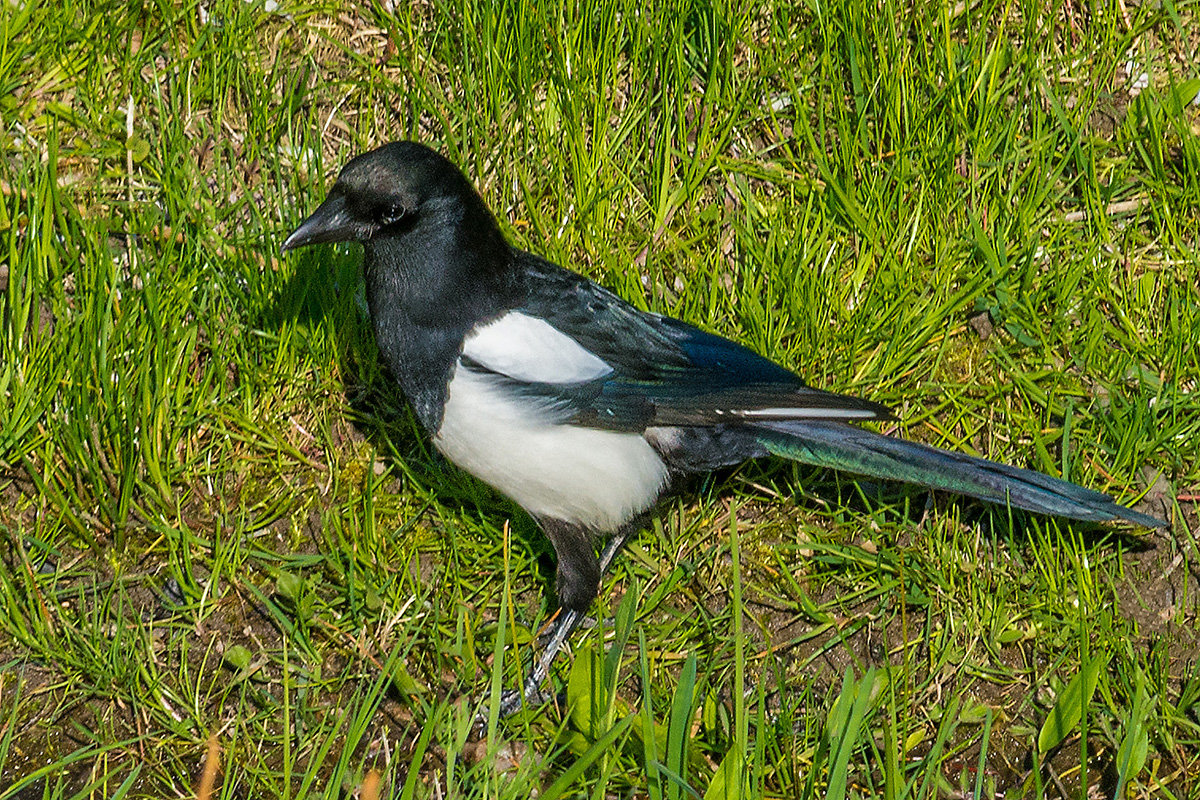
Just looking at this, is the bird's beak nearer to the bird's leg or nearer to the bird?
the bird

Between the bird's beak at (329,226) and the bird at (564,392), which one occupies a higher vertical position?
the bird's beak at (329,226)

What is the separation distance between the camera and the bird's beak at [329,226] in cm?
264

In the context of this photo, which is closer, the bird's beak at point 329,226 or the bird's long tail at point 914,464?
the bird's beak at point 329,226

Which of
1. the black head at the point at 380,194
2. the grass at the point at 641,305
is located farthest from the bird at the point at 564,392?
the grass at the point at 641,305

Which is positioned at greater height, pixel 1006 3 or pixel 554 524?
pixel 1006 3

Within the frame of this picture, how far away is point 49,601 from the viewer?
276cm

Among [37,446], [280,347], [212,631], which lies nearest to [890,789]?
[212,631]

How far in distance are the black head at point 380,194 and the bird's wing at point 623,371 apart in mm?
280

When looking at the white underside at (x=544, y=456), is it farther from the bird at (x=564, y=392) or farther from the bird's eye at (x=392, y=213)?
the bird's eye at (x=392, y=213)

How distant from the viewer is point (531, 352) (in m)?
2.68

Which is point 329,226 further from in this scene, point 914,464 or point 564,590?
point 914,464

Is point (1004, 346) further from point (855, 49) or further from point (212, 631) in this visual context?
point (212, 631)

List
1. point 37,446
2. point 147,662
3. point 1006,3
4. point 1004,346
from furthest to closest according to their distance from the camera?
point 1006,3 < point 1004,346 < point 37,446 < point 147,662

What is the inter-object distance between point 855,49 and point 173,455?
192cm
